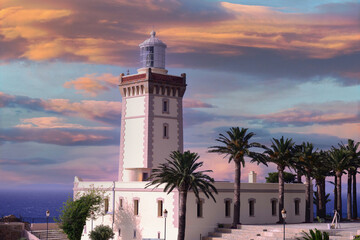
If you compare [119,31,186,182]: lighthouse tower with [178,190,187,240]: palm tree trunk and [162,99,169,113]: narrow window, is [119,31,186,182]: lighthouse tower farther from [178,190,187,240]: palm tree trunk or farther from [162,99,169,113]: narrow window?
[178,190,187,240]: palm tree trunk

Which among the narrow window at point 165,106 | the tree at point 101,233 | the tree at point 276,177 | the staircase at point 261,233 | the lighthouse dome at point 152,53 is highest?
the lighthouse dome at point 152,53

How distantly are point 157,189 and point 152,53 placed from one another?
1750cm

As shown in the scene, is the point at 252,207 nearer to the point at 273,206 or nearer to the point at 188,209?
the point at 273,206

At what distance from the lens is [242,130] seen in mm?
55188

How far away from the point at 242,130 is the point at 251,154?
2.44 meters

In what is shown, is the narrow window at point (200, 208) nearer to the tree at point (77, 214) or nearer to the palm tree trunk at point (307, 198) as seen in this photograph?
the tree at point (77, 214)

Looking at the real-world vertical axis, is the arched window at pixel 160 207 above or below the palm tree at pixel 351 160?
below

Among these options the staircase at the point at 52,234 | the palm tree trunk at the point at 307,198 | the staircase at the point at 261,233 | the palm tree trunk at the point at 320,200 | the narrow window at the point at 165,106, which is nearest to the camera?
the staircase at the point at 261,233

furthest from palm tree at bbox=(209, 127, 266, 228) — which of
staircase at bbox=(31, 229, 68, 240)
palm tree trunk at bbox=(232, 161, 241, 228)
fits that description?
staircase at bbox=(31, 229, 68, 240)

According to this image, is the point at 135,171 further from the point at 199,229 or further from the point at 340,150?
the point at 340,150

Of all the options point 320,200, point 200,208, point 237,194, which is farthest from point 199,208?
point 320,200

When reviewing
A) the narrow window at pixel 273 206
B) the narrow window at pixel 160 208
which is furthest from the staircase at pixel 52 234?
the narrow window at pixel 273 206

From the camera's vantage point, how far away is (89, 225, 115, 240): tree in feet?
188

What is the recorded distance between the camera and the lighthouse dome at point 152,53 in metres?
64.8
